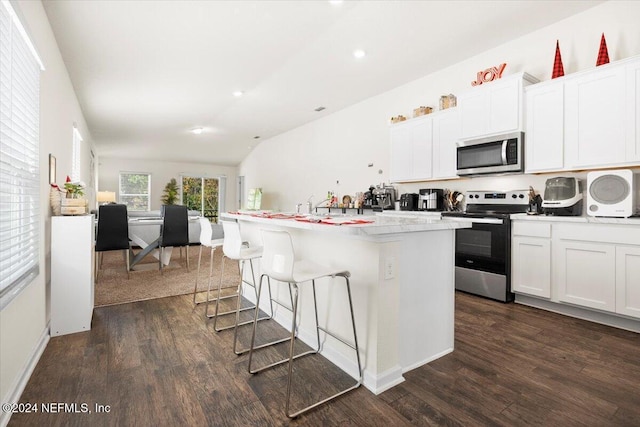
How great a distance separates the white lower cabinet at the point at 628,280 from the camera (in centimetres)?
256

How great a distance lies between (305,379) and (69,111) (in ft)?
14.8

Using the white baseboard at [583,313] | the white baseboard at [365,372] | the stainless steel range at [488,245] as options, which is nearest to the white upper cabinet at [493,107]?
the stainless steel range at [488,245]

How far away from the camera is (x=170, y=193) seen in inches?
442

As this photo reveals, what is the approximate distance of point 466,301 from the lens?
346 centimetres

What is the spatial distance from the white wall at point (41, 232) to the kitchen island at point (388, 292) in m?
1.68

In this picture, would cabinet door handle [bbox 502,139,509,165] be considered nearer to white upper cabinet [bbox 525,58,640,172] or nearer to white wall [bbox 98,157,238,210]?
white upper cabinet [bbox 525,58,640,172]

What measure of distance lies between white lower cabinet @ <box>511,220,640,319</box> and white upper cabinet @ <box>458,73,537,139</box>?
108cm

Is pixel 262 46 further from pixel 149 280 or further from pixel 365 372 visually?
pixel 365 372

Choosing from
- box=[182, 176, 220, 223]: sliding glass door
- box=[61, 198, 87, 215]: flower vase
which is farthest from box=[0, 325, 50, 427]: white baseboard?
box=[182, 176, 220, 223]: sliding glass door

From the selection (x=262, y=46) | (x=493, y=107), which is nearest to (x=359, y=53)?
(x=262, y=46)

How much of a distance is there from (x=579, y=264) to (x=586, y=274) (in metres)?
0.10

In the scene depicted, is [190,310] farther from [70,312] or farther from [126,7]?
[126,7]

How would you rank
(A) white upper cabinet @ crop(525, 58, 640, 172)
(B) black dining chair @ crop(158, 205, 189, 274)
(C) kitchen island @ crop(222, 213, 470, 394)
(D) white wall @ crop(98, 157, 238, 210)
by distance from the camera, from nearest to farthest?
(C) kitchen island @ crop(222, 213, 470, 394) < (A) white upper cabinet @ crop(525, 58, 640, 172) < (B) black dining chair @ crop(158, 205, 189, 274) < (D) white wall @ crop(98, 157, 238, 210)

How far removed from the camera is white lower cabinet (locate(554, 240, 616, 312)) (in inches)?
106
